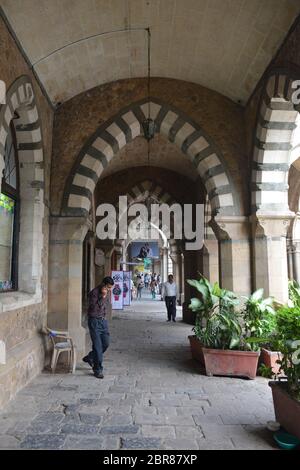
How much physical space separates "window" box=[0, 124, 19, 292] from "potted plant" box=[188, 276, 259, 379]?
8.46 ft

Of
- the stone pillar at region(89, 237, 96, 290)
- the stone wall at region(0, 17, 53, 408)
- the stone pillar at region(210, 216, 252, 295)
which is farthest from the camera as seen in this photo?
the stone pillar at region(89, 237, 96, 290)

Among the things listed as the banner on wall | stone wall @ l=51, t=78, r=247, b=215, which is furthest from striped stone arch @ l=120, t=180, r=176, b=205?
stone wall @ l=51, t=78, r=247, b=215

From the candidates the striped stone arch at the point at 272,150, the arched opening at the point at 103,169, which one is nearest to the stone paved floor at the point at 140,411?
the arched opening at the point at 103,169

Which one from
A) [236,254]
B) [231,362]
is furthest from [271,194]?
[231,362]

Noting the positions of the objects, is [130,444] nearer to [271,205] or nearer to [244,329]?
[244,329]

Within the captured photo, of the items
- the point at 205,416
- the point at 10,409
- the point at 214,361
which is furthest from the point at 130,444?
the point at 214,361

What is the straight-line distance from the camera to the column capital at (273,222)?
5.76 metres

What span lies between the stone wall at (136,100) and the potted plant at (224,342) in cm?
191

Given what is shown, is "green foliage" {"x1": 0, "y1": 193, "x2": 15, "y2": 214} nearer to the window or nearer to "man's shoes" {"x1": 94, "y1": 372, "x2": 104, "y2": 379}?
the window

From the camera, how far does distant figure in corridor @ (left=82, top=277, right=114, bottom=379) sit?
484 cm

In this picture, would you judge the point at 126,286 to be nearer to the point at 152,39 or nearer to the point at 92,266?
the point at 92,266

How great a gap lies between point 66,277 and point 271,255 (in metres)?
3.28

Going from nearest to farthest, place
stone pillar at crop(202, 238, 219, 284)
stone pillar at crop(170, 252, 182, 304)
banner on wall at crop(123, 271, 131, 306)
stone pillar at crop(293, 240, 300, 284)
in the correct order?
stone pillar at crop(202, 238, 219, 284) → stone pillar at crop(293, 240, 300, 284) → banner on wall at crop(123, 271, 131, 306) → stone pillar at crop(170, 252, 182, 304)

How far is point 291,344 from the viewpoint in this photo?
2793 mm
